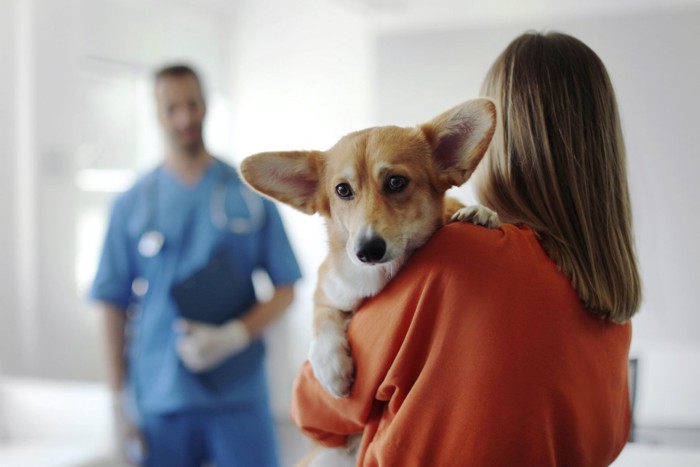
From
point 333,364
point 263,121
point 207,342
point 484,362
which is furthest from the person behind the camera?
point 263,121

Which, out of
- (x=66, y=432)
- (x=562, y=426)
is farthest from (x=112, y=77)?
(x=562, y=426)

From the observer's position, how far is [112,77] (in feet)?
10.6

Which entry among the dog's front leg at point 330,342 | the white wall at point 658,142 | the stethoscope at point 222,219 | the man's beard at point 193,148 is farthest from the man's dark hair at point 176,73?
the dog's front leg at point 330,342

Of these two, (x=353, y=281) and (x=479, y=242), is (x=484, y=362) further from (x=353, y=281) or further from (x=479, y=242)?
(x=353, y=281)

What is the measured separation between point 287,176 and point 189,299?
95 cm

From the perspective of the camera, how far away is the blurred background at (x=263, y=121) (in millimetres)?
1232

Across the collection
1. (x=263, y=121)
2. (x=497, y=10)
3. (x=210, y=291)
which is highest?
(x=497, y=10)

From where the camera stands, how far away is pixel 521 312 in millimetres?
766

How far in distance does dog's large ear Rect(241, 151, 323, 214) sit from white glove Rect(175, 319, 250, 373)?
890mm

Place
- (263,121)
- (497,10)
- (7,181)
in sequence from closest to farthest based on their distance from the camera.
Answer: (497,10) → (263,121) → (7,181)

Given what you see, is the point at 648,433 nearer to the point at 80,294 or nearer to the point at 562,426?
the point at 562,426

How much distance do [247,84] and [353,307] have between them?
2.42 m

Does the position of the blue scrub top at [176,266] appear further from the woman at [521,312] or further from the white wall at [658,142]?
the woman at [521,312]

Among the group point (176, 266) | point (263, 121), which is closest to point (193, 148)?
point (176, 266)
